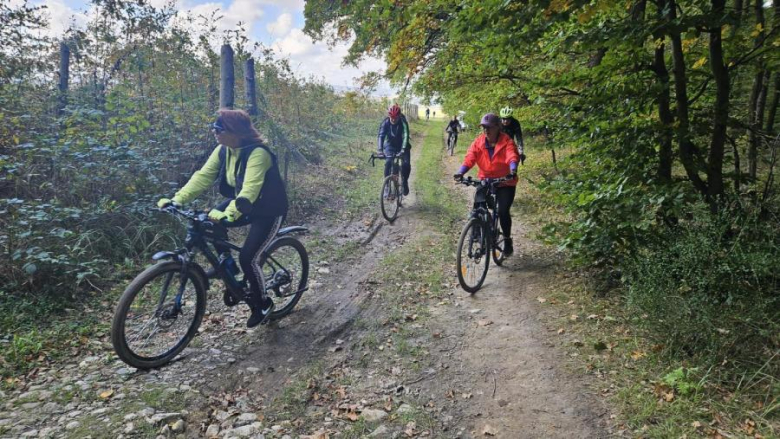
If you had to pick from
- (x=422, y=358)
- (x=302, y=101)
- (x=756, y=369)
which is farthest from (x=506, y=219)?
(x=302, y=101)

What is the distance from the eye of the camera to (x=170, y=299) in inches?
156

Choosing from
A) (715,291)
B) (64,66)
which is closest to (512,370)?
(715,291)

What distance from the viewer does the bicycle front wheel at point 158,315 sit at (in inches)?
142

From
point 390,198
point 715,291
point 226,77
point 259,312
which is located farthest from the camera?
point 390,198

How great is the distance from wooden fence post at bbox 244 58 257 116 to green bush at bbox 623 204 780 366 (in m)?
7.88

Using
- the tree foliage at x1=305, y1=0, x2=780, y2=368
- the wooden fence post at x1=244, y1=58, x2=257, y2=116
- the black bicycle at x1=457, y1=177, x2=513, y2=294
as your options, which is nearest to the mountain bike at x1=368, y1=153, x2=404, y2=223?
the wooden fence post at x1=244, y1=58, x2=257, y2=116

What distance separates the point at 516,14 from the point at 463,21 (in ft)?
2.14

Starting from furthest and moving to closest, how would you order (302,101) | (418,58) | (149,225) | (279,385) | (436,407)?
(302,101) < (418,58) < (149,225) < (279,385) < (436,407)

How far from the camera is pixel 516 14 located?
12.8 ft

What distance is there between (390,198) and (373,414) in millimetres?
6263

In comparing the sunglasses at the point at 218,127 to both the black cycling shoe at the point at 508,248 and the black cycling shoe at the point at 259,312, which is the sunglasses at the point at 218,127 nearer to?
the black cycling shoe at the point at 259,312

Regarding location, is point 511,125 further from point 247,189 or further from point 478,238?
point 247,189

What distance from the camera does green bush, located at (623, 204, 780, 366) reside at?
3.45 m

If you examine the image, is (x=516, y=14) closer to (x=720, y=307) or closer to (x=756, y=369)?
(x=720, y=307)
